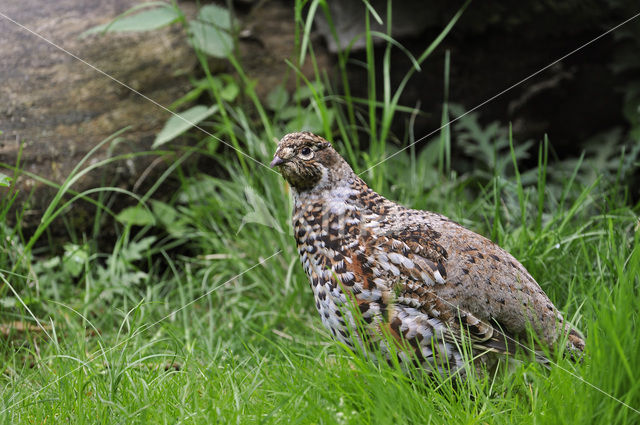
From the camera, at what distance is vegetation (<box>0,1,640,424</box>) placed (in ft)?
7.69

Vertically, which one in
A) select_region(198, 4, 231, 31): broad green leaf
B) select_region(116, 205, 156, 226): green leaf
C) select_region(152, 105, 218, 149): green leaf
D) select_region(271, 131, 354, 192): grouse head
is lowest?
select_region(116, 205, 156, 226): green leaf

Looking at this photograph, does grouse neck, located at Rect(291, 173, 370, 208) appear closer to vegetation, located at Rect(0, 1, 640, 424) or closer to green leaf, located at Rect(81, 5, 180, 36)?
vegetation, located at Rect(0, 1, 640, 424)

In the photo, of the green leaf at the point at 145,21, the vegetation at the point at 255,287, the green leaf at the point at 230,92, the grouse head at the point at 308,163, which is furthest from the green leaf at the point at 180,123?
the grouse head at the point at 308,163

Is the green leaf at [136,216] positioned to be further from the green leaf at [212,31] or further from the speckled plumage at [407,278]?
the speckled plumage at [407,278]

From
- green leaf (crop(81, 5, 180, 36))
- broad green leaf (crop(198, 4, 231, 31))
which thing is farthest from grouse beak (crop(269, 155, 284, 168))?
broad green leaf (crop(198, 4, 231, 31))

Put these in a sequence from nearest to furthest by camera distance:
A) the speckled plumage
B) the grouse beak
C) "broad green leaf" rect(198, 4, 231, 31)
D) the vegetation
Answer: the vegetation
the speckled plumage
the grouse beak
"broad green leaf" rect(198, 4, 231, 31)

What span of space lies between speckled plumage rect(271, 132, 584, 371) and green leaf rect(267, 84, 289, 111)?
205 cm

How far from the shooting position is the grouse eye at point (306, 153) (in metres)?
2.82

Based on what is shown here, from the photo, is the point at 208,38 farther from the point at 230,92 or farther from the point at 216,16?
the point at 230,92

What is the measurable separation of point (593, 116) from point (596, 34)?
61cm

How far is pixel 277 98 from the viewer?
4.91 meters

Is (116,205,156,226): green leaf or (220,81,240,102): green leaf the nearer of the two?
(116,205,156,226): green leaf

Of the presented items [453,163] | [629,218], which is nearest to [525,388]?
[629,218]

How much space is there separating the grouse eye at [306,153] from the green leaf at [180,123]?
1.55m
